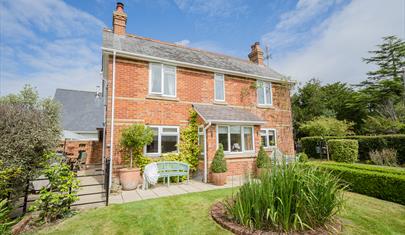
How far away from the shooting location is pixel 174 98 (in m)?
10.9

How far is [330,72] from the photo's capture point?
114 ft

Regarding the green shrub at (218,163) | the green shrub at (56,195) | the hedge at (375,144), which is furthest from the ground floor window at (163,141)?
the hedge at (375,144)

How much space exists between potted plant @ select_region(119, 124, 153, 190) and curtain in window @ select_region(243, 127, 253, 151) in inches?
225

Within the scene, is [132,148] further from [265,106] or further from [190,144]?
[265,106]

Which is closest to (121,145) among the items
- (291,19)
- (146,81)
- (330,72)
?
(146,81)

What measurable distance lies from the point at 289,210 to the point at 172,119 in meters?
7.95

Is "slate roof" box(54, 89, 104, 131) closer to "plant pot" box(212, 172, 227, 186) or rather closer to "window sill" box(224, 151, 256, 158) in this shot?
"window sill" box(224, 151, 256, 158)

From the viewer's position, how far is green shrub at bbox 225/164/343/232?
379 cm

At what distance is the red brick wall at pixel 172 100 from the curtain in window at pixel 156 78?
358 mm

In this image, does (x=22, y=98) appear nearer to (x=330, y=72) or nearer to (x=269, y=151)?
(x=269, y=151)

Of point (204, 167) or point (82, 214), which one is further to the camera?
point (204, 167)

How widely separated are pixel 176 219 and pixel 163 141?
18.5 feet

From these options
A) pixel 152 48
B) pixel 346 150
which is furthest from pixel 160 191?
pixel 346 150

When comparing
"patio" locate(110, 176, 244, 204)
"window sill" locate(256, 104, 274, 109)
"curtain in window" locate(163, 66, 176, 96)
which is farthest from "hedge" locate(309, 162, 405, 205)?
"curtain in window" locate(163, 66, 176, 96)
